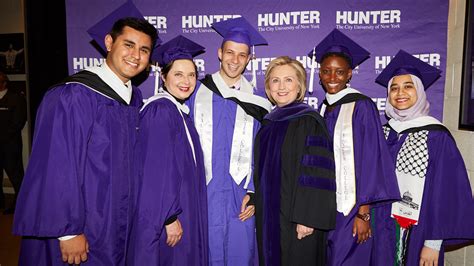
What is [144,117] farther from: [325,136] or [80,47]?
[80,47]

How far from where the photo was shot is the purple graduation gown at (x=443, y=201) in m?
2.05

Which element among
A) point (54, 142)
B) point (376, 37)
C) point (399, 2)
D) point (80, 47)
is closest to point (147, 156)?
point (54, 142)

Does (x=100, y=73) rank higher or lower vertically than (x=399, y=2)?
lower

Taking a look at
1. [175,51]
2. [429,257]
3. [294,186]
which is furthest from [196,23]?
[429,257]

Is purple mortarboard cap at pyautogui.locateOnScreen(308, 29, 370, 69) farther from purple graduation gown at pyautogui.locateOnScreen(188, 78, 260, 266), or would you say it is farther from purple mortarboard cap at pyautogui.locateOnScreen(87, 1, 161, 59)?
purple mortarboard cap at pyautogui.locateOnScreen(87, 1, 161, 59)

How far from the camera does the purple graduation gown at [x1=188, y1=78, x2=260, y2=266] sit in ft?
7.64

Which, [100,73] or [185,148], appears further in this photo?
[185,148]

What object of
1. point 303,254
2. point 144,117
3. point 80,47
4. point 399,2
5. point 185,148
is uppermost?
point 399,2

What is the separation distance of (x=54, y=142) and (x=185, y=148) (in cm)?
73

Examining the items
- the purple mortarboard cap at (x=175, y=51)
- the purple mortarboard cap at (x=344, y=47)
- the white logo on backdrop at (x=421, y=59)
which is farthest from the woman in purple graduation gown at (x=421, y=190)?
the purple mortarboard cap at (x=175, y=51)

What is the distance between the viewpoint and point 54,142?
1626 millimetres

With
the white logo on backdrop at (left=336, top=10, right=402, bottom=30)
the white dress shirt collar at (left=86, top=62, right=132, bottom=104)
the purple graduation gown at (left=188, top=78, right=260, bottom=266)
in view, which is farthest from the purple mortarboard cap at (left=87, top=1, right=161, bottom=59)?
the white logo on backdrop at (left=336, top=10, right=402, bottom=30)

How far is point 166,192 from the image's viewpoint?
186 cm

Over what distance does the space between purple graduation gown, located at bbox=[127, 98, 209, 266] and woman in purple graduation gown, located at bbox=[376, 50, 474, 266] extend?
1316mm
